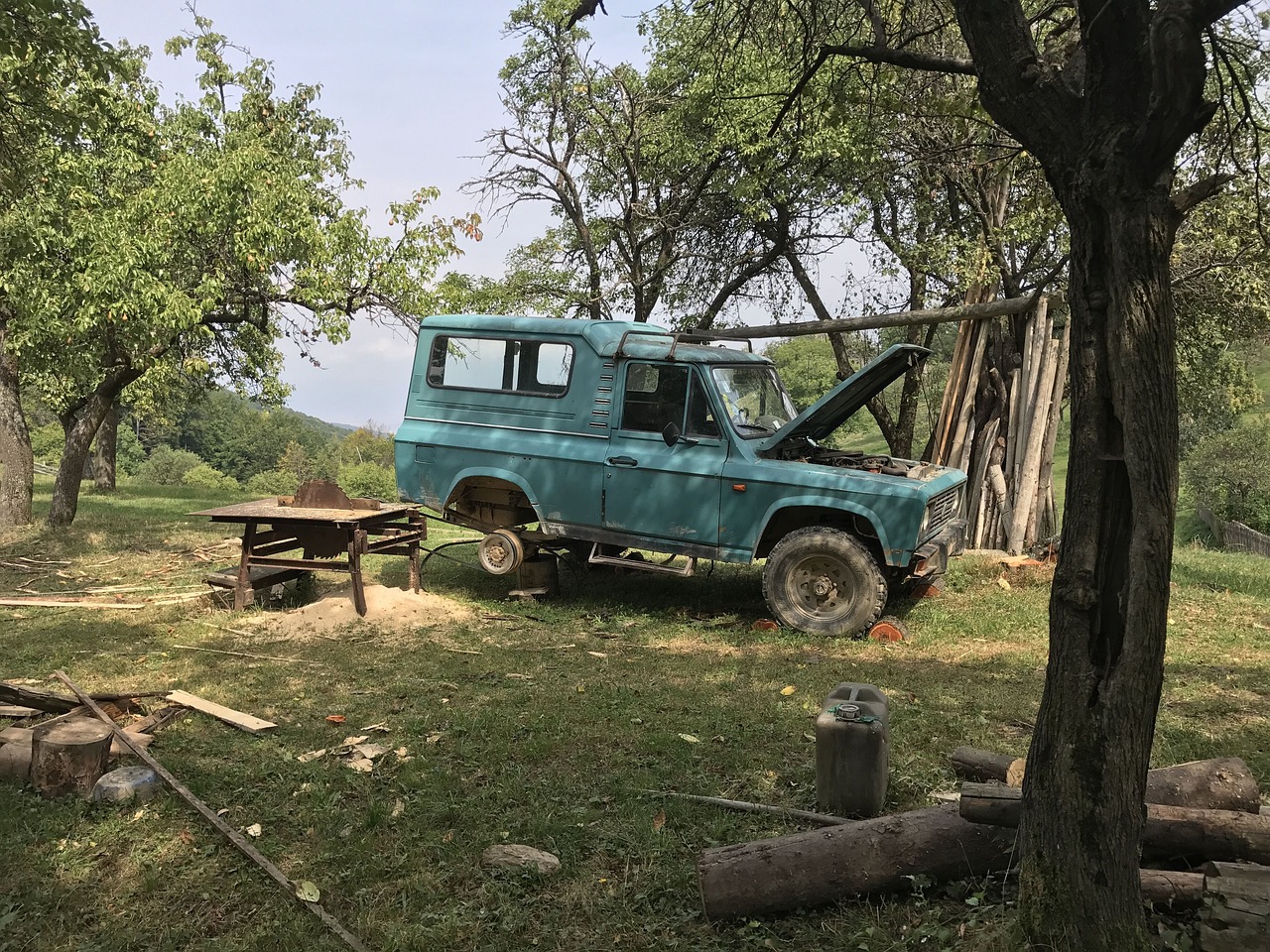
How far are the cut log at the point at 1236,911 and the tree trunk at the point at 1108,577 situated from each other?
20cm

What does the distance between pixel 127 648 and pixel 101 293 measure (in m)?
5.45

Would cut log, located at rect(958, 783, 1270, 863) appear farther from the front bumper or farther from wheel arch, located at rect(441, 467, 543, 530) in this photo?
wheel arch, located at rect(441, 467, 543, 530)

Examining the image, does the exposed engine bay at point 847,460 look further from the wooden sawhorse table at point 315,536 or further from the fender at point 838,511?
the wooden sawhorse table at point 315,536

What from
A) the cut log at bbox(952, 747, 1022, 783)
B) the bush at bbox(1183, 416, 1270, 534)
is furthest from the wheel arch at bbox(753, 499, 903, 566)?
the bush at bbox(1183, 416, 1270, 534)

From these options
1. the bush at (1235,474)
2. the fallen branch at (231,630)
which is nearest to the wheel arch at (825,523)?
the fallen branch at (231,630)

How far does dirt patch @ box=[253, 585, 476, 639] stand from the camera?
7594mm

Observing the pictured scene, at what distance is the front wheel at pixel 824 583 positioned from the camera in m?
7.30

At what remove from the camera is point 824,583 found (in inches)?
297

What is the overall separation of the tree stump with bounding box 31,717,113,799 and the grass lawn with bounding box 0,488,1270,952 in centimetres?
14

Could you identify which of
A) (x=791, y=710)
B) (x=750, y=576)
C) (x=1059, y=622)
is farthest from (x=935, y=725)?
(x=750, y=576)

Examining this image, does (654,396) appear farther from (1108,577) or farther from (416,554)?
(1108,577)

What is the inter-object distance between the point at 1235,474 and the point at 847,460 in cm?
2202

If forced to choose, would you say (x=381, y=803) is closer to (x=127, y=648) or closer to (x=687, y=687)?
(x=687, y=687)

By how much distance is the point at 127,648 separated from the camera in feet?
22.3
